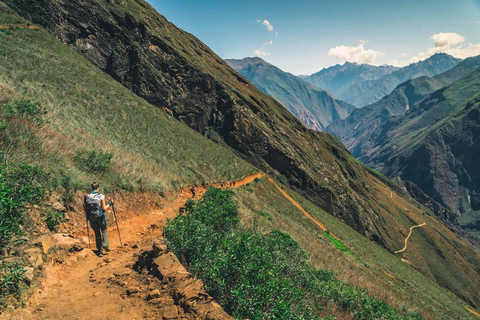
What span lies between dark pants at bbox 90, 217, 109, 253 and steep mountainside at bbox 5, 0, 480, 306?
378cm

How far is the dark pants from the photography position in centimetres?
643

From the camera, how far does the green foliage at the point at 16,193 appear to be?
438cm

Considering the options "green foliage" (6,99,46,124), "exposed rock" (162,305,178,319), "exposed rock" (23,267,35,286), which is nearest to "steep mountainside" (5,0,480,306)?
"green foliage" (6,99,46,124)

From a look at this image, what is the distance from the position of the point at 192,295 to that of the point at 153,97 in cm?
4189

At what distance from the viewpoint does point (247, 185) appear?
27984mm

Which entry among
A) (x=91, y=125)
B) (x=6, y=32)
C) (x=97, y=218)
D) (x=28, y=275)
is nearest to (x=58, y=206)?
(x=97, y=218)

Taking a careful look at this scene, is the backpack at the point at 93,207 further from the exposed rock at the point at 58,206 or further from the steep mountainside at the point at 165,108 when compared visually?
the steep mountainside at the point at 165,108

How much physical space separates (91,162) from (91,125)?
9.07 meters

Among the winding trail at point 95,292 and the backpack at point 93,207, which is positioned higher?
the backpack at point 93,207

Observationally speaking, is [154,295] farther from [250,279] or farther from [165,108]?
[165,108]

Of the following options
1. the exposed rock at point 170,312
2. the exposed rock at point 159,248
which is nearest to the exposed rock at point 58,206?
the exposed rock at point 159,248

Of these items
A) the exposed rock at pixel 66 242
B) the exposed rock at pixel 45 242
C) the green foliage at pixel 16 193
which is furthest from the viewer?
the exposed rock at pixel 66 242

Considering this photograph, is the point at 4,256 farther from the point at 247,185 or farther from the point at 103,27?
the point at 103,27

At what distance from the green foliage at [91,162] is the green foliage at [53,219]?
9.53ft
